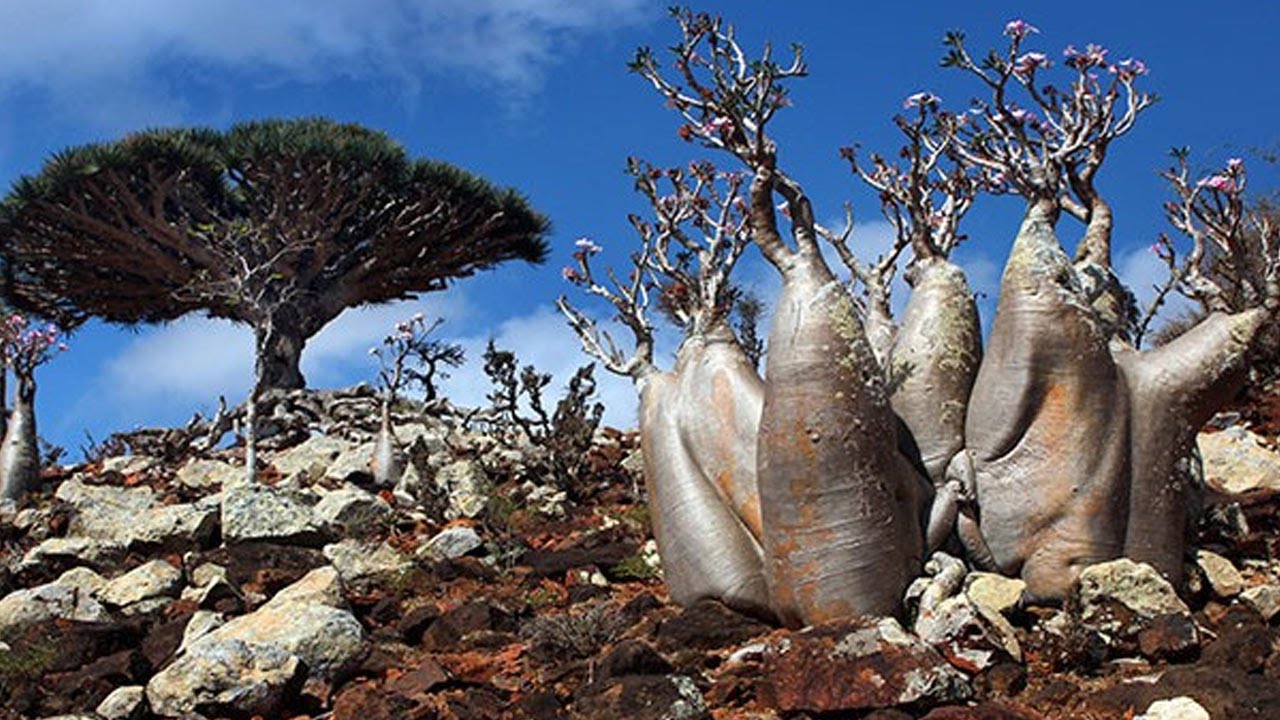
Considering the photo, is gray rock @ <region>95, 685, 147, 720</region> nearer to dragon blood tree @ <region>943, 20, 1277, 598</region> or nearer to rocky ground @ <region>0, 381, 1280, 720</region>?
rocky ground @ <region>0, 381, 1280, 720</region>

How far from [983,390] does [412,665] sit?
8.51 feet

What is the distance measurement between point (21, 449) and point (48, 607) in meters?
5.91

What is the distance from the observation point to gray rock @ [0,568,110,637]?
682cm

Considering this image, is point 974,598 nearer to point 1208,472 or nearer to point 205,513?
point 1208,472

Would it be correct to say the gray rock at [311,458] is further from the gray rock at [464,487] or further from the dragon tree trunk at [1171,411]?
the dragon tree trunk at [1171,411]

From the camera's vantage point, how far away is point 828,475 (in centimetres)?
515

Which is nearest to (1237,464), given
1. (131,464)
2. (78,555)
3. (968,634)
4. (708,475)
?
(708,475)

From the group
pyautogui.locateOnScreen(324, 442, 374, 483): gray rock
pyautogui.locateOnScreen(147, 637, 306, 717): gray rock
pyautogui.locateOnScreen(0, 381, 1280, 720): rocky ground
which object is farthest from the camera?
pyautogui.locateOnScreen(324, 442, 374, 483): gray rock

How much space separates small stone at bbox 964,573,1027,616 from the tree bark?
375 inches

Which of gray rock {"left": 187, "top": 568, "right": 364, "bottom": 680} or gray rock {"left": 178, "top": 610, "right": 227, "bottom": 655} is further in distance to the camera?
gray rock {"left": 178, "top": 610, "right": 227, "bottom": 655}

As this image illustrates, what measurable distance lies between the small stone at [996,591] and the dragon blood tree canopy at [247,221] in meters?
16.0

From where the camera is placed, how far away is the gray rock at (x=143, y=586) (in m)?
7.13

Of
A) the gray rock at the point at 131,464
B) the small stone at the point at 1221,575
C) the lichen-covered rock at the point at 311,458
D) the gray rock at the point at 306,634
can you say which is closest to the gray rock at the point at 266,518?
the gray rock at the point at 306,634

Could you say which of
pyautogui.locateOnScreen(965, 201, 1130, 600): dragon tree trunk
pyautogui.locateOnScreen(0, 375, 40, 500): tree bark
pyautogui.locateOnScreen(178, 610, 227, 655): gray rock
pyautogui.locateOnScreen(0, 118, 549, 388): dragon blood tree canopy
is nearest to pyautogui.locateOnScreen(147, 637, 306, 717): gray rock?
pyautogui.locateOnScreen(178, 610, 227, 655): gray rock
